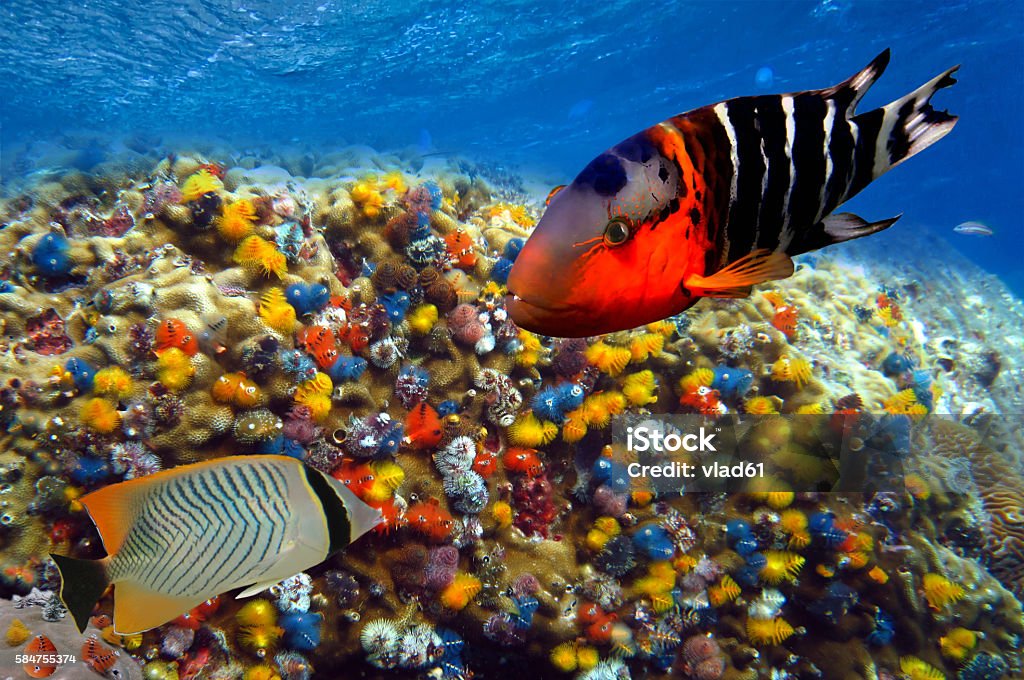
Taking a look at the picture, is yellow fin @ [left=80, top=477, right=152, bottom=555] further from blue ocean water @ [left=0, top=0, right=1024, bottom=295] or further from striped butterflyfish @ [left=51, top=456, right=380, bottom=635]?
blue ocean water @ [left=0, top=0, right=1024, bottom=295]

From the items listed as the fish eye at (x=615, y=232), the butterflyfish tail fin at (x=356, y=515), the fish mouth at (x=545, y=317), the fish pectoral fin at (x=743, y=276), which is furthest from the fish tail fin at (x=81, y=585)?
the fish pectoral fin at (x=743, y=276)

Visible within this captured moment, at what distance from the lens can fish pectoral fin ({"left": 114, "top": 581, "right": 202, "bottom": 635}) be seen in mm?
1631

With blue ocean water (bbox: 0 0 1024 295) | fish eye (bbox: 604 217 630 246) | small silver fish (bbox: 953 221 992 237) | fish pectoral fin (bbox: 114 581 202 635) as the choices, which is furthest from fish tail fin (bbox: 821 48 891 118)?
blue ocean water (bbox: 0 0 1024 295)

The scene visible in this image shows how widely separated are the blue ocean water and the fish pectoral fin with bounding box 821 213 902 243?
23269 millimetres

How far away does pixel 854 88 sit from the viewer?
116cm

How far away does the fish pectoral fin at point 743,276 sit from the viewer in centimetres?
100

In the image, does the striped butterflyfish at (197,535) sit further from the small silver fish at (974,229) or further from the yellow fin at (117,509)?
the small silver fish at (974,229)

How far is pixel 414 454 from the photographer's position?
3.61 m

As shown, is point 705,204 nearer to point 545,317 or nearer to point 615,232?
point 615,232

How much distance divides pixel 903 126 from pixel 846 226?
255mm

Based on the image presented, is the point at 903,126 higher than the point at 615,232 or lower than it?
higher

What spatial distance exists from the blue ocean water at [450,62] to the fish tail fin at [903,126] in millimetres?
23244

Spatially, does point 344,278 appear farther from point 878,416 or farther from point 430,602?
point 878,416

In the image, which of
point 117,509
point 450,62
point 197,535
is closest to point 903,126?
point 197,535
